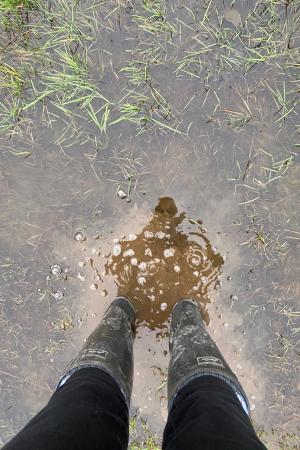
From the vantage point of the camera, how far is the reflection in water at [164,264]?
93.4 inches

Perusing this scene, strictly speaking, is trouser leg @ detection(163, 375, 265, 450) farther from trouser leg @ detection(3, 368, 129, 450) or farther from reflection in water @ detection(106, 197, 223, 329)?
reflection in water @ detection(106, 197, 223, 329)

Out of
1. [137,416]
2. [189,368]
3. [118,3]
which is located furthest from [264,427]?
[118,3]

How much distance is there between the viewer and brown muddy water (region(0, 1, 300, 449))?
233cm

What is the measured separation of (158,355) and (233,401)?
2.83 ft

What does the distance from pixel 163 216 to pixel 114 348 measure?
0.78m

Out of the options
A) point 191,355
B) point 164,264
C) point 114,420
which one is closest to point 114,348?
point 191,355

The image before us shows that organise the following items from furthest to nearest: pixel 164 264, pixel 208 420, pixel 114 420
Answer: pixel 164 264, pixel 114 420, pixel 208 420

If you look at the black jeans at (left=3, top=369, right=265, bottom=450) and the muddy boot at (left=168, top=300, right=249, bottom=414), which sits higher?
the black jeans at (left=3, top=369, right=265, bottom=450)

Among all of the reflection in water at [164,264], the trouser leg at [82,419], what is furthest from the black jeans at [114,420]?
the reflection in water at [164,264]

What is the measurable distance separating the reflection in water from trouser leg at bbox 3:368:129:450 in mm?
666

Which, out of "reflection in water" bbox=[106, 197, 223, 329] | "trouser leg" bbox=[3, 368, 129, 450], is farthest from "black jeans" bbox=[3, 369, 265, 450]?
"reflection in water" bbox=[106, 197, 223, 329]

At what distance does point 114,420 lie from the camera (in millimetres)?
1540

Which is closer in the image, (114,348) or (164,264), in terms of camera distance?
(114,348)

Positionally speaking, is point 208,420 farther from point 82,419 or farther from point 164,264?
point 164,264
